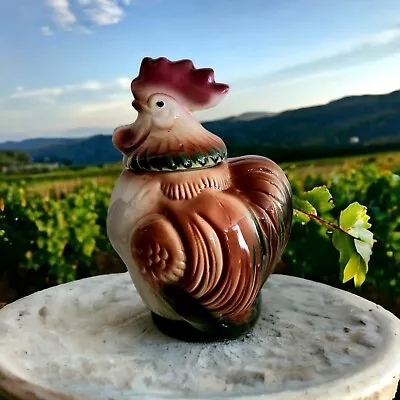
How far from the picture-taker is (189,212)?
122 cm

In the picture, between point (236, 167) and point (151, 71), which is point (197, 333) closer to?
point (236, 167)

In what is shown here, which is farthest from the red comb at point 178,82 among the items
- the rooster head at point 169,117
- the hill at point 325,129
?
the hill at point 325,129

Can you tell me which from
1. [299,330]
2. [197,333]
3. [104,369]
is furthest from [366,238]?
[104,369]

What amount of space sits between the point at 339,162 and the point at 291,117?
42 centimetres

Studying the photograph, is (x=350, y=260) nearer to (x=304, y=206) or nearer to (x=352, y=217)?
(x=352, y=217)

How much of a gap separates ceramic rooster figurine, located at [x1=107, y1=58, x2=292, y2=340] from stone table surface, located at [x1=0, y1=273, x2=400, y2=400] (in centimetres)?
11

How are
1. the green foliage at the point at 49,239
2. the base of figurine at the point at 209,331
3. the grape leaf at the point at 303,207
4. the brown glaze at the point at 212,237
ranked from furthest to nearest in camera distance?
1. the green foliage at the point at 49,239
2. the grape leaf at the point at 303,207
3. the base of figurine at the point at 209,331
4. the brown glaze at the point at 212,237

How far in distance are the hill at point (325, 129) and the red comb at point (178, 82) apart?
2.05 meters

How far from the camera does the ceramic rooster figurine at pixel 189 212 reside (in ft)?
4.00

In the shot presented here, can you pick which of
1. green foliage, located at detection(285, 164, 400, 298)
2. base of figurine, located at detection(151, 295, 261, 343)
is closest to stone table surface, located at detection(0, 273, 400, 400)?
base of figurine, located at detection(151, 295, 261, 343)

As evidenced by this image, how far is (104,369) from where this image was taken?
1168 mm

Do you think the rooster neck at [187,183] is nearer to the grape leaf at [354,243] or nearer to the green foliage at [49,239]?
the grape leaf at [354,243]

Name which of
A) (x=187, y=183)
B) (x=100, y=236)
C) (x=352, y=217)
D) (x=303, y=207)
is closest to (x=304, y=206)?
(x=303, y=207)

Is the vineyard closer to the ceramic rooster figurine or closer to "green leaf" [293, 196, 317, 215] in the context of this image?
"green leaf" [293, 196, 317, 215]
